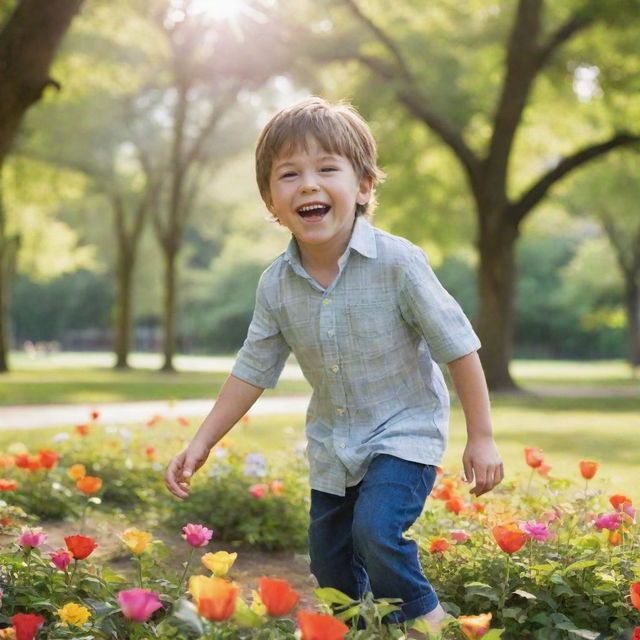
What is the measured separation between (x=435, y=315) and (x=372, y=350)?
227mm

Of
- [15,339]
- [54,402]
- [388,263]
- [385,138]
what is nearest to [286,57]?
[385,138]

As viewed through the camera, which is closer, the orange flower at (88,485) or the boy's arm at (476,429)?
the boy's arm at (476,429)

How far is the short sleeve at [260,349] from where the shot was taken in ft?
10.4

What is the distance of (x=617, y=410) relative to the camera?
1318 centimetres

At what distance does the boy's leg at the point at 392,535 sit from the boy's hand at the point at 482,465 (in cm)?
16

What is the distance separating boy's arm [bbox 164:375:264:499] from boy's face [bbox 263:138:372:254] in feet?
1.82

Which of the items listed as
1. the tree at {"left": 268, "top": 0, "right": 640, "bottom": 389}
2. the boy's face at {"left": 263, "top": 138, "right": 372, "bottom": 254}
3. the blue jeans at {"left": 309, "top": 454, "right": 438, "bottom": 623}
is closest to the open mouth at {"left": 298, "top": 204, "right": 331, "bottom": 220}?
the boy's face at {"left": 263, "top": 138, "right": 372, "bottom": 254}

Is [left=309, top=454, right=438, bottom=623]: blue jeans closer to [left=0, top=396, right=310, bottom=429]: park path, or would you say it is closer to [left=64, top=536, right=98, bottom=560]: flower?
[left=64, top=536, right=98, bottom=560]: flower

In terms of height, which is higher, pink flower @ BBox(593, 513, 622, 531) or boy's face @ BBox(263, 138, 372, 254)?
boy's face @ BBox(263, 138, 372, 254)

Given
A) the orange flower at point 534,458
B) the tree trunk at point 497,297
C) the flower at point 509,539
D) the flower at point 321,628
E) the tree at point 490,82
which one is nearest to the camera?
the flower at point 321,628

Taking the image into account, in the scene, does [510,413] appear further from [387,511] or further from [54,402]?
[387,511]

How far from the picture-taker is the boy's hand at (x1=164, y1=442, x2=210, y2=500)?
114 inches

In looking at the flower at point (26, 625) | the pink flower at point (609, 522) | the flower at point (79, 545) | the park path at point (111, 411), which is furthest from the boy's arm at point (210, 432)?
the park path at point (111, 411)

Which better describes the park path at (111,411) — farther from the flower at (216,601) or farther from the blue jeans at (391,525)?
the flower at (216,601)
